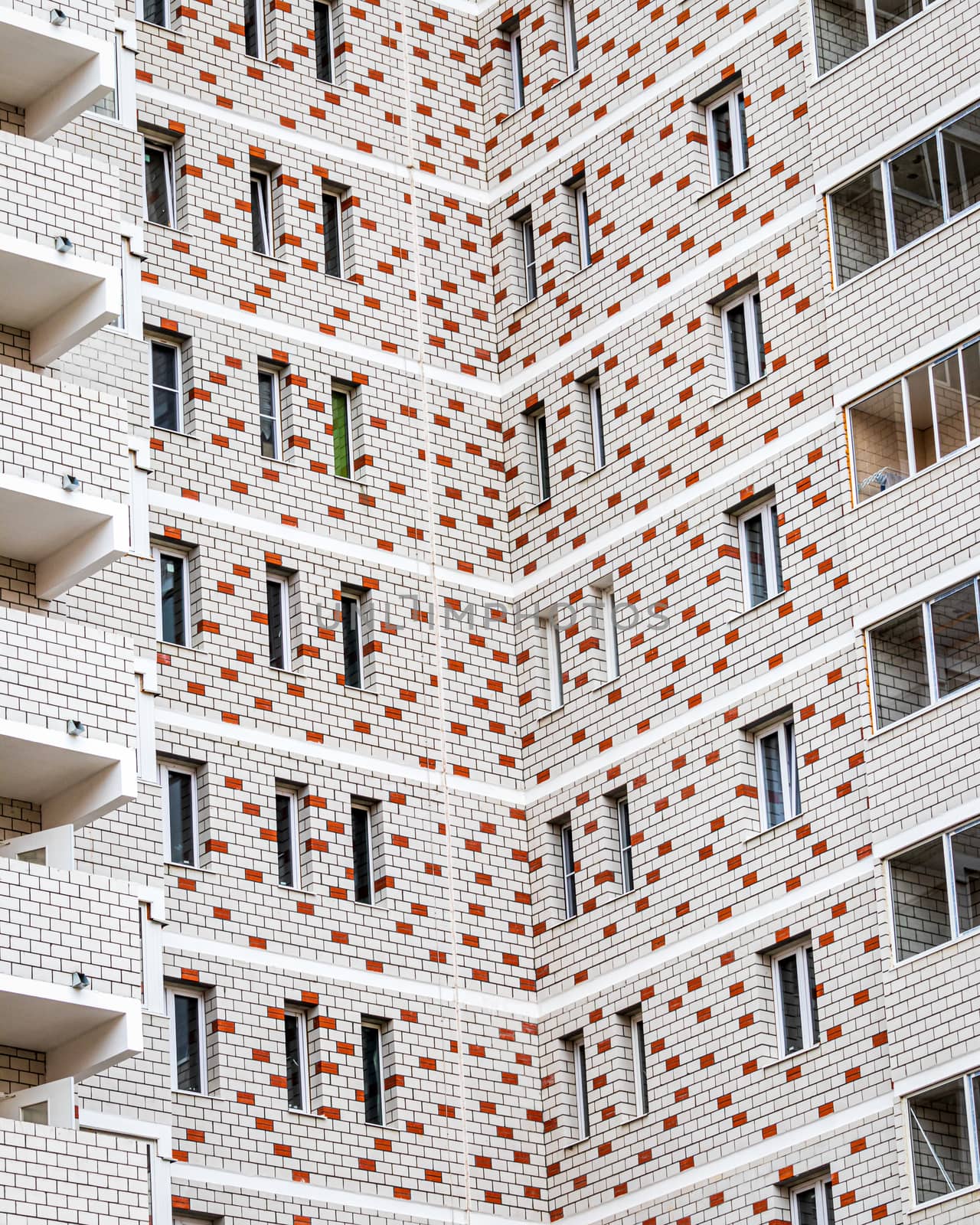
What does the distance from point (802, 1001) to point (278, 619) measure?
31.4ft

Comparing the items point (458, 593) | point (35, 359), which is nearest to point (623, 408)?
point (458, 593)

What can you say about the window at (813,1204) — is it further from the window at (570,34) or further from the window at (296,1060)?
the window at (570,34)

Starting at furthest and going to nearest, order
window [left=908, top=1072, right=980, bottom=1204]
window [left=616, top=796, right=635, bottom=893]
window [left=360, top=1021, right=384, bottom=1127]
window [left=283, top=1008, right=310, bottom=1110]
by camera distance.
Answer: window [left=616, top=796, right=635, bottom=893] < window [left=360, top=1021, right=384, bottom=1127] < window [left=283, top=1008, right=310, bottom=1110] < window [left=908, top=1072, right=980, bottom=1204]

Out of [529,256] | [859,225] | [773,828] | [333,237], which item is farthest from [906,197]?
[333,237]

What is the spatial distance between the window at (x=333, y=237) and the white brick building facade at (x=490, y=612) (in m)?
0.08

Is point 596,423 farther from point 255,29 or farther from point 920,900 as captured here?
point 920,900

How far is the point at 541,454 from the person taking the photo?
4866cm

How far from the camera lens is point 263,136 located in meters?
47.5

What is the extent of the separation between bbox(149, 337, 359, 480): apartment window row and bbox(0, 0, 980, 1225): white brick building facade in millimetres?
80

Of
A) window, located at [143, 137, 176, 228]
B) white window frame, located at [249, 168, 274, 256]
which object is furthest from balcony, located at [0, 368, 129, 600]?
white window frame, located at [249, 168, 274, 256]

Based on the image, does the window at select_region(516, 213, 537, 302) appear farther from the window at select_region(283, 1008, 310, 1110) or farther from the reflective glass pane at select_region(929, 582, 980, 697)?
the window at select_region(283, 1008, 310, 1110)

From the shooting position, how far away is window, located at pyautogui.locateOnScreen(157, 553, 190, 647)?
43.7 m

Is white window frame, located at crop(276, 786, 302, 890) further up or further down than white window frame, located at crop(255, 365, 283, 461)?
further down

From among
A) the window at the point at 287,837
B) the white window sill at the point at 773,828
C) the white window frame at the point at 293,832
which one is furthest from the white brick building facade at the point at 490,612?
the window at the point at 287,837
